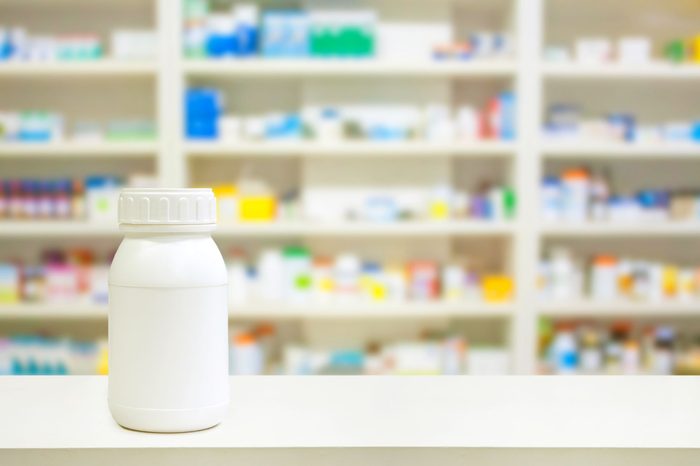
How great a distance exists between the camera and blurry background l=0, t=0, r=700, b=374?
310 centimetres

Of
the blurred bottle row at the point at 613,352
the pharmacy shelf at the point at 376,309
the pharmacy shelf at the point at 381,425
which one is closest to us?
the pharmacy shelf at the point at 381,425

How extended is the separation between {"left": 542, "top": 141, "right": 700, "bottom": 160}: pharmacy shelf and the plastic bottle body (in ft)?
8.87

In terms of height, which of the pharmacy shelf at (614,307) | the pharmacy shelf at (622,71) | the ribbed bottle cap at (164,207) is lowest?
the pharmacy shelf at (614,307)

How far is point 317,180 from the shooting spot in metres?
3.30

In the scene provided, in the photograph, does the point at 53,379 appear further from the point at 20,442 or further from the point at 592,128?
the point at 592,128

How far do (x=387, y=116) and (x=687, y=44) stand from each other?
1.44m

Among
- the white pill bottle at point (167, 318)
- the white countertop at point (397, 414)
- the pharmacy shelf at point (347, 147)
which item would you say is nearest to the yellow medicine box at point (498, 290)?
the pharmacy shelf at point (347, 147)

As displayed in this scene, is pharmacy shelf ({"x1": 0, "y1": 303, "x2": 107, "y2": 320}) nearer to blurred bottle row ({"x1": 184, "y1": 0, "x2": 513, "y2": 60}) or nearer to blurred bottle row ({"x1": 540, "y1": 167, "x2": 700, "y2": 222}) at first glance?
blurred bottle row ({"x1": 184, "y1": 0, "x2": 513, "y2": 60})

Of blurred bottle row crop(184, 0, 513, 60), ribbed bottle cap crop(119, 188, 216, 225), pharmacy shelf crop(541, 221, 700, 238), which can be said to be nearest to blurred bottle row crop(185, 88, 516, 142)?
blurred bottle row crop(184, 0, 513, 60)

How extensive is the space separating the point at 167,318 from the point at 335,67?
8.45ft

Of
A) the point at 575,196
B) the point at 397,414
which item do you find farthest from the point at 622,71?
the point at 397,414

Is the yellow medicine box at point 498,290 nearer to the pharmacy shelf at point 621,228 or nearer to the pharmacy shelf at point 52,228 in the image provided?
the pharmacy shelf at point 621,228

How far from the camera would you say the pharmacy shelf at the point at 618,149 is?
3119 millimetres

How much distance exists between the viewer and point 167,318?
623 millimetres
